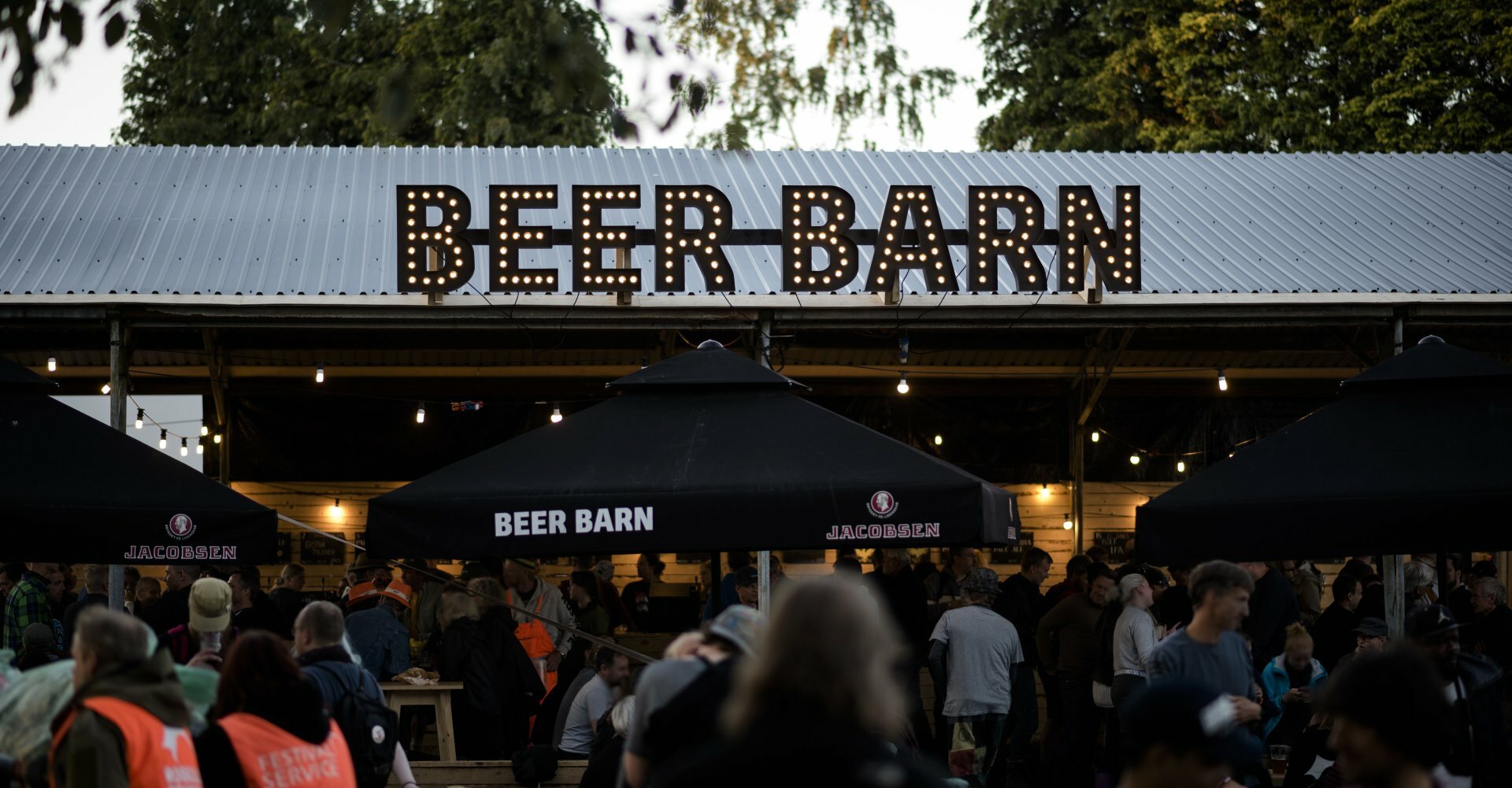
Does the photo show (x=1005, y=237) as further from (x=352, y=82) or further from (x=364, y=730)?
(x=352, y=82)

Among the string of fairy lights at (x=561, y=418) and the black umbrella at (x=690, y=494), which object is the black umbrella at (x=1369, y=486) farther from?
the string of fairy lights at (x=561, y=418)

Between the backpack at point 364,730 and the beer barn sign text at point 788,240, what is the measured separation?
518 cm

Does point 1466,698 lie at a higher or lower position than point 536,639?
higher

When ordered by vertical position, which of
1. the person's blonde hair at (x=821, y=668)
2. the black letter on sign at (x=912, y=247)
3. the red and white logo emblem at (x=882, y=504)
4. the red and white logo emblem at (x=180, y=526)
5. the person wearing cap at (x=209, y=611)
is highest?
the black letter on sign at (x=912, y=247)

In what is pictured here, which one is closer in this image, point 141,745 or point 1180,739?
point 1180,739

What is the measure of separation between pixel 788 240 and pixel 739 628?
22.9 ft

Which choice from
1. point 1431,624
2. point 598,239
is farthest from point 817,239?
point 1431,624

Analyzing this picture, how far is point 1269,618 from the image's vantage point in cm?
1048

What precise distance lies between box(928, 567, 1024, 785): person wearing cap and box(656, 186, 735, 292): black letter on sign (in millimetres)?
2804

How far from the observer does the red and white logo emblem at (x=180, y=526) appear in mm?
7547

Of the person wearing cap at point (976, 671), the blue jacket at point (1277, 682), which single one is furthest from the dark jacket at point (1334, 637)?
the person wearing cap at point (976, 671)

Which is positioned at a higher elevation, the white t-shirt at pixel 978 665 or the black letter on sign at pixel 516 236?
the black letter on sign at pixel 516 236

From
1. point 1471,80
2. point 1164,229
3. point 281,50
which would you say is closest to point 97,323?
point 1164,229

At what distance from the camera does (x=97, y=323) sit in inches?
431
